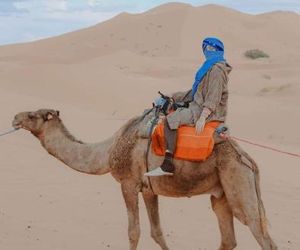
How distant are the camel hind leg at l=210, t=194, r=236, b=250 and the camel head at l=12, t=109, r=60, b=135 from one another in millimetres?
1922

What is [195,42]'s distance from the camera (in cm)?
5891

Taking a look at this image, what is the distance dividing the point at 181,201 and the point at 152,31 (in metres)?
51.7

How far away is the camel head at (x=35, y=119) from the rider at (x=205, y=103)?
1.43m

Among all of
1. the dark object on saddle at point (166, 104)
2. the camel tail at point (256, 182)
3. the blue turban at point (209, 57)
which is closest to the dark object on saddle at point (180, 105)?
the dark object on saddle at point (166, 104)

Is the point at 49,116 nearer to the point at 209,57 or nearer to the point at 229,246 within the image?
the point at 209,57

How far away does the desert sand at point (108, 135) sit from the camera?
29.1 feet

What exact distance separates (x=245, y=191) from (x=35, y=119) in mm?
2370

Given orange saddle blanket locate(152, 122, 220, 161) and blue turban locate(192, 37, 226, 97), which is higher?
blue turban locate(192, 37, 226, 97)

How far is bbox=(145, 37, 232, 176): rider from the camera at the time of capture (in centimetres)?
654

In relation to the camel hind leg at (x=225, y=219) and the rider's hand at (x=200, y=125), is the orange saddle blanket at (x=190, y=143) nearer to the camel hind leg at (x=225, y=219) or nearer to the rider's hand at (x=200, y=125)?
the rider's hand at (x=200, y=125)

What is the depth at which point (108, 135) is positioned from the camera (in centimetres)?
1658

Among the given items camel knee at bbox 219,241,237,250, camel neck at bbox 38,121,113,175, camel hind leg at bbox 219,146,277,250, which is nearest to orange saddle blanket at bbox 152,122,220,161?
camel hind leg at bbox 219,146,277,250

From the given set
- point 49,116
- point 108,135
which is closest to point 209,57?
point 49,116

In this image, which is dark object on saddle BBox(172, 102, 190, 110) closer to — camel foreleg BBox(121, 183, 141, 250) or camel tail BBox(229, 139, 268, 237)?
camel tail BBox(229, 139, 268, 237)
